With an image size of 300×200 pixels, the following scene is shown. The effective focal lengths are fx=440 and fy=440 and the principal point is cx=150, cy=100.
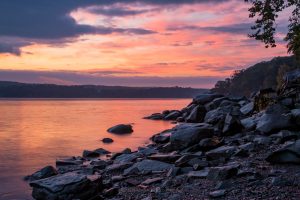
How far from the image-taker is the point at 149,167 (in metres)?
18.8

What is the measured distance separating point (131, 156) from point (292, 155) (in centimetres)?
1096

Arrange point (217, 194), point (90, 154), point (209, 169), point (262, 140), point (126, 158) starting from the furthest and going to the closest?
point (90, 154)
point (126, 158)
point (262, 140)
point (209, 169)
point (217, 194)

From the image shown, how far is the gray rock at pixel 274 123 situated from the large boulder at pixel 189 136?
280 centimetres

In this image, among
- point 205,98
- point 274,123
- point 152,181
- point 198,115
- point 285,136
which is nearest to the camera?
point 152,181

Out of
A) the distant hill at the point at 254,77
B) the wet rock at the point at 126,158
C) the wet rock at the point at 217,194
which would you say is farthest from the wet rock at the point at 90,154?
the distant hill at the point at 254,77

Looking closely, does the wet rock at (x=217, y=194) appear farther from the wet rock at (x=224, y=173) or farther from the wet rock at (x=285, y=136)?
the wet rock at (x=285, y=136)

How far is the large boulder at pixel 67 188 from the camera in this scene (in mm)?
15070

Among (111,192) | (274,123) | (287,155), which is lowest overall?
(111,192)

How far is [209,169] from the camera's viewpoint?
50.3 feet

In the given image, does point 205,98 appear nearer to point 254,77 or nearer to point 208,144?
point 208,144

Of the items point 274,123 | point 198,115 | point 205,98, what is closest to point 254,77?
point 205,98

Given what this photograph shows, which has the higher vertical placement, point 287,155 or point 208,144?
point 287,155

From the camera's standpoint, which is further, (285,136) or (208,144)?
(208,144)

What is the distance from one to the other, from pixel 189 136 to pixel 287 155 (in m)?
8.90
